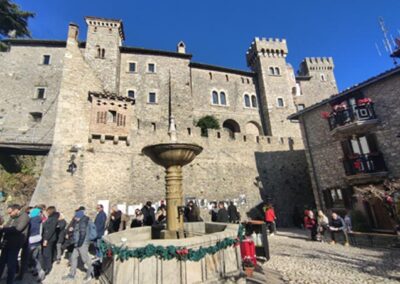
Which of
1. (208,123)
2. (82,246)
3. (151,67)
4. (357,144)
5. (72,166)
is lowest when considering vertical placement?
(82,246)

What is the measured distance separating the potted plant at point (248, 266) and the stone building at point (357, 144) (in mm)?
11495

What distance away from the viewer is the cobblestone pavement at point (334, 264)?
5520 millimetres

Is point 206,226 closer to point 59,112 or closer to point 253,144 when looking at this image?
point 59,112

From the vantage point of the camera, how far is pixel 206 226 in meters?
7.07

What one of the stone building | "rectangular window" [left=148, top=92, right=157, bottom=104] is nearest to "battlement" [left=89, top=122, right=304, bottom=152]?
the stone building

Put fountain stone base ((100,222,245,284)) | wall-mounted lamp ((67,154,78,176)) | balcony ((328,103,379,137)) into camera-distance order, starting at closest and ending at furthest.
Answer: fountain stone base ((100,222,245,284)) → wall-mounted lamp ((67,154,78,176)) → balcony ((328,103,379,137))

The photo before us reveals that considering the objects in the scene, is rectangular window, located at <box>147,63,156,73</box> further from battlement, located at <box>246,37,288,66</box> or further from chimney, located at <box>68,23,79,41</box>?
battlement, located at <box>246,37,288,66</box>

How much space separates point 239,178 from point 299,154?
6976 millimetres

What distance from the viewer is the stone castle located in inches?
550

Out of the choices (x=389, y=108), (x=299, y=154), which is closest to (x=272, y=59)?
(x=299, y=154)

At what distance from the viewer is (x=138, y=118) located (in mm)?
23000

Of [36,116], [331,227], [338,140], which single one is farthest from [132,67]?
[331,227]

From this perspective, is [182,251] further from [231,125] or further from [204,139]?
[231,125]

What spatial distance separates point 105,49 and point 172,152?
22.7 metres
